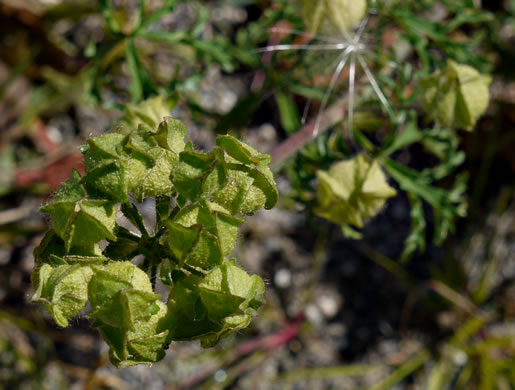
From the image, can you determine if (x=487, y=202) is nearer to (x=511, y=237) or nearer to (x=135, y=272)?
(x=511, y=237)

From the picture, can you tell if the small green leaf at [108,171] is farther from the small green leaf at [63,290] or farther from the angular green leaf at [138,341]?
the angular green leaf at [138,341]

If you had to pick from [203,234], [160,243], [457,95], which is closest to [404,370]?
[457,95]

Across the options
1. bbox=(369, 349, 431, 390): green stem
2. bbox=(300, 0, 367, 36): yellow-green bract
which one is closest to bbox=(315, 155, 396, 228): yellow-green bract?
bbox=(300, 0, 367, 36): yellow-green bract

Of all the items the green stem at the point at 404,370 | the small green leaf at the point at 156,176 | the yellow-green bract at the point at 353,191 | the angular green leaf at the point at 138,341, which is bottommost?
Answer: the green stem at the point at 404,370

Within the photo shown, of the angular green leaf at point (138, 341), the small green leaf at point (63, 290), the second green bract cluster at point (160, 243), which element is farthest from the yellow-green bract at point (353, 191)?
the small green leaf at point (63, 290)

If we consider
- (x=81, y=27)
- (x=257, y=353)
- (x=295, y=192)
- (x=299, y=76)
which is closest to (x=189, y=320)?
(x=295, y=192)
